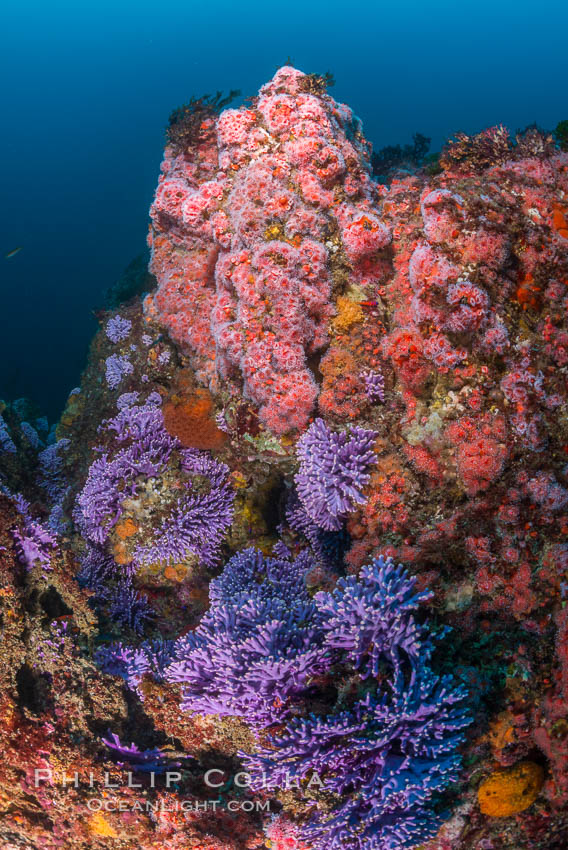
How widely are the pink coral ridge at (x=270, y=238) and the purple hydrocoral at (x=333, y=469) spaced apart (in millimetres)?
368

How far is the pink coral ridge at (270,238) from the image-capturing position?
13.5 feet

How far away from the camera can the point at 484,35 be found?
347 feet

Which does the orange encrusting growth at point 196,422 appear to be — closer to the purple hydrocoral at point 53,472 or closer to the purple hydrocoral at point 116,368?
the purple hydrocoral at point 116,368

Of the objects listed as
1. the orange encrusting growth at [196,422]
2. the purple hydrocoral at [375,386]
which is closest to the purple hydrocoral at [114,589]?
the orange encrusting growth at [196,422]

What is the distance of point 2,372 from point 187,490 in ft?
88.2

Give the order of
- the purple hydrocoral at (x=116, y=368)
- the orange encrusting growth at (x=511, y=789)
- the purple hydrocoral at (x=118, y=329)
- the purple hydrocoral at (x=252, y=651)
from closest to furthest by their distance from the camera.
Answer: the orange encrusting growth at (x=511, y=789) < the purple hydrocoral at (x=252, y=651) < the purple hydrocoral at (x=116, y=368) < the purple hydrocoral at (x=118, y=329)

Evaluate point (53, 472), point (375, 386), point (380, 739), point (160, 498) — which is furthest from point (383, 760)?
point (53, 472)

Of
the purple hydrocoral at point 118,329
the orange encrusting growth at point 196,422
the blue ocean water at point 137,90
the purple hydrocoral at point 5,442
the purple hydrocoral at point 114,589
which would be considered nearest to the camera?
the purple hydrocoral at point 114,589

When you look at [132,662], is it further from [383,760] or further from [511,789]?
[511,789]

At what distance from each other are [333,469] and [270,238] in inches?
90.2

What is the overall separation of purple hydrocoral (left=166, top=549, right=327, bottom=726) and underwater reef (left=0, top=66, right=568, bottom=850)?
0.02 meters

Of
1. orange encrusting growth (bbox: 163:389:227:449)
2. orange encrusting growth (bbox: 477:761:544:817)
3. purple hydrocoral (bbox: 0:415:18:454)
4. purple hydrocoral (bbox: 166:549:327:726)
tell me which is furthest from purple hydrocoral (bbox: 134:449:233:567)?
purple hydrocoral (bbox: 0:415:18:454)

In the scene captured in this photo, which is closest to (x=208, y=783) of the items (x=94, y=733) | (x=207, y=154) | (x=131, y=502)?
(x=94, y=733)

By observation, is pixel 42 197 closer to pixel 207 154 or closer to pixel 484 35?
pixel 207 154
